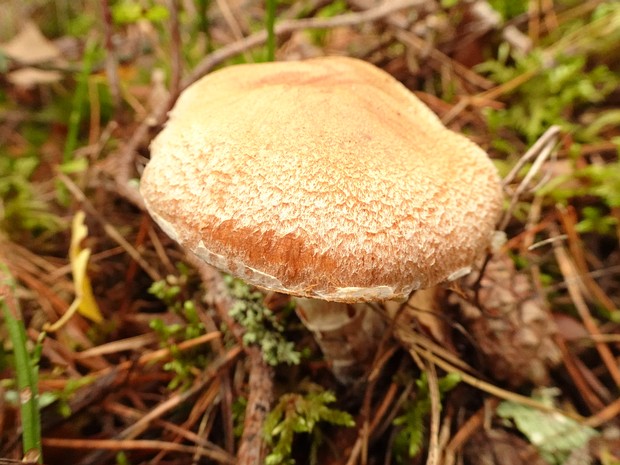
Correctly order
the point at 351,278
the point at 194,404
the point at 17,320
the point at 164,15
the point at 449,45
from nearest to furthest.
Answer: the point at 351,278 → the point at 17,320 → the point at 194,404 → the point at 164,15 → the point at 449,45

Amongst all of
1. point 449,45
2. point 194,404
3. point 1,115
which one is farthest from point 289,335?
point 1,115

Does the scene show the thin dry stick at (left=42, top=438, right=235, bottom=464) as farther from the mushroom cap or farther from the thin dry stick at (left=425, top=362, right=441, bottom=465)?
the mushroom cap

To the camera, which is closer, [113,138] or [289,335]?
[289,335]

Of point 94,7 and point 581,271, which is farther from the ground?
point 94,7

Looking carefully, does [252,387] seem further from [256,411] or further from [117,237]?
[117,237]

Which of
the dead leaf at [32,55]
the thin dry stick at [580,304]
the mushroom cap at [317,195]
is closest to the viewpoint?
the mushroom cap at [317,195]

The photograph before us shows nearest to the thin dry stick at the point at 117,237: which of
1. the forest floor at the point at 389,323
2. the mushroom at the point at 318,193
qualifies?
the forest floor at the point at 389,323

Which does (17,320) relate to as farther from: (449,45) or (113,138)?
(449,45)

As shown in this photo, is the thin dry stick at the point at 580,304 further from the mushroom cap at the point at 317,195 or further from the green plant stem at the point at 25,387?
the green plant stem at the point at 25,387
